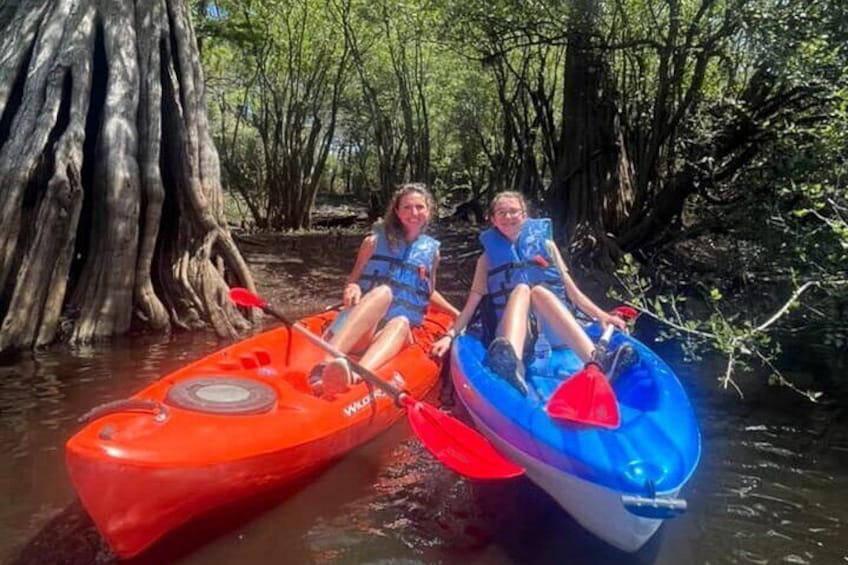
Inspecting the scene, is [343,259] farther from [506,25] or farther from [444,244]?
[506,25]

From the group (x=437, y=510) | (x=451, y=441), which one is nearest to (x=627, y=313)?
(x=451, y=441)

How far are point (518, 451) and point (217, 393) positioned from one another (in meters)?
1.41

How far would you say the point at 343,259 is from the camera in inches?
448

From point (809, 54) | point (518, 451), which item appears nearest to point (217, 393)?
point (518, 451)

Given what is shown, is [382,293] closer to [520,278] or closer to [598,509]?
[520,278]

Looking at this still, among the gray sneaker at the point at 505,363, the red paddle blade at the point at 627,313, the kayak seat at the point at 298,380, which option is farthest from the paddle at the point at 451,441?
the red paddle blade at the point at 627,313

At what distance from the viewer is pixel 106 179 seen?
642 centimetres

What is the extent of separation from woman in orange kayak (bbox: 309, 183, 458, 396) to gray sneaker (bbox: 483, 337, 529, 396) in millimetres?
770

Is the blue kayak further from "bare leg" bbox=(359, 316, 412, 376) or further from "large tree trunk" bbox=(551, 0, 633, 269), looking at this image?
"large tree trunk" bbox=(551, 0, 633, 269)

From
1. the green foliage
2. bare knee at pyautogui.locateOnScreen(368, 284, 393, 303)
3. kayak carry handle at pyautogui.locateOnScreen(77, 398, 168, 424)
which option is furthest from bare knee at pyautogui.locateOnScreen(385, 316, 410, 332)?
kayak carry handle at pyautogui.locateOnScreen(77, 398, 168, 424)

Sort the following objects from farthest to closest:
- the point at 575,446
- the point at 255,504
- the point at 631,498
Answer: the point at 255,504, the point at 575,446, the point at 631,498

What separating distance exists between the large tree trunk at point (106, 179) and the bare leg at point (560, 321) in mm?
3204

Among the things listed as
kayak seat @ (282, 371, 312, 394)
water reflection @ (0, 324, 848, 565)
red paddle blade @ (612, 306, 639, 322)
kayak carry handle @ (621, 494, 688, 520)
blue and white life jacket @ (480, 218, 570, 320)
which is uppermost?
blue and white life jacket @ (480, 218, 570, 320)

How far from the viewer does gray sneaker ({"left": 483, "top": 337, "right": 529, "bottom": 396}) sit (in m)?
4.11
